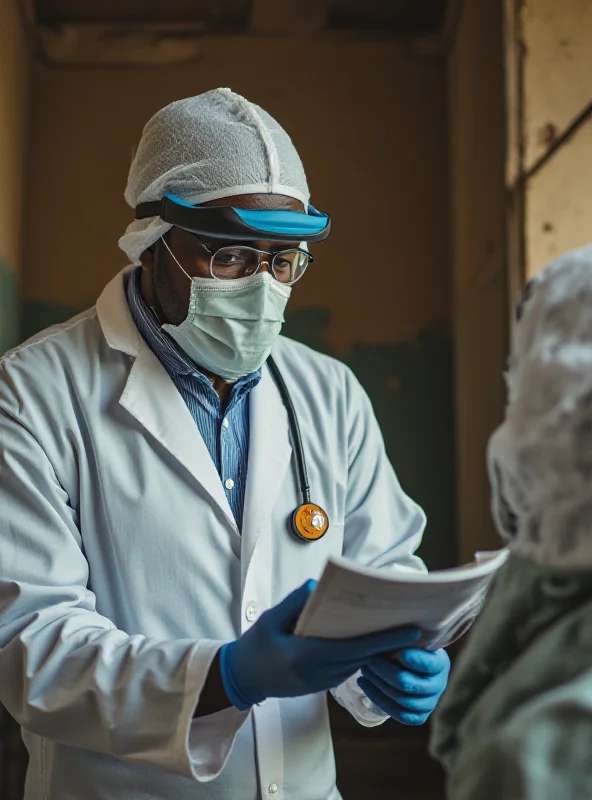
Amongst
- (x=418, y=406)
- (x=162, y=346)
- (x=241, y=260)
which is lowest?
(x=418, y=406)

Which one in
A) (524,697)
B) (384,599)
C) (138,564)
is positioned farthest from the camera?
(138,564)

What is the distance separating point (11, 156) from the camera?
10.3ft

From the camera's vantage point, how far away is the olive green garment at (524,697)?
54 centimetres

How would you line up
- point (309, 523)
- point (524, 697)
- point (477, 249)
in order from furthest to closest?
point (477, 249) → point (309, 523) → point (524, 697)

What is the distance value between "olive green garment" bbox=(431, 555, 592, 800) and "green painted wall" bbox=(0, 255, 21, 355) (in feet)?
8.54

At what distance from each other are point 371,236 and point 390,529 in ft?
7.34

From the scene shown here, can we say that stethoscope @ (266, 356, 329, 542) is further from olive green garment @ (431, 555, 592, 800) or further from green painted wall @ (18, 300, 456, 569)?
green painted wall @ (18, 300, 456, 569)

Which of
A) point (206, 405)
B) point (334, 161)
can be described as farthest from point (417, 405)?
point (206, 405)

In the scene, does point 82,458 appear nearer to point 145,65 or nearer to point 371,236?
point 371,236

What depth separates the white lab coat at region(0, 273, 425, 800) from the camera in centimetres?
115

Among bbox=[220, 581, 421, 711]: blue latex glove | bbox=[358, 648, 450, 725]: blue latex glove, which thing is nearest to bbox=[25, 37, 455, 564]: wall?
bbox=[358, 648, 450, 725]: blue latex glove

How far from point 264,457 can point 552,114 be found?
1.61 meters

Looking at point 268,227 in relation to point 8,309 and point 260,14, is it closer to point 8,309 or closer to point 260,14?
point 8,309

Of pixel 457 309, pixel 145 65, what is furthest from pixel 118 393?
pixel 145 65
